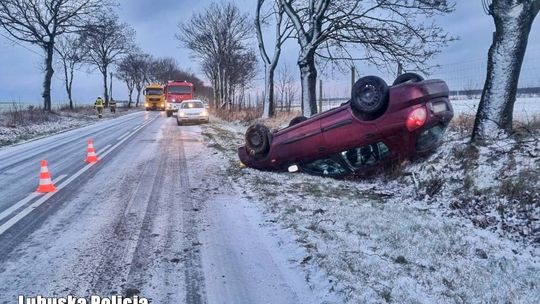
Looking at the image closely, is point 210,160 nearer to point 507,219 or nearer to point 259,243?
point 259,243

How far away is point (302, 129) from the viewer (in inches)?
322

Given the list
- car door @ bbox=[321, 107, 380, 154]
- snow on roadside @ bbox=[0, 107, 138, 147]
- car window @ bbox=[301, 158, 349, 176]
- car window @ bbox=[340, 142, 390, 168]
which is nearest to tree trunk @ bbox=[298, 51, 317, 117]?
car window @ bbox=[301, 158, 349, 176]

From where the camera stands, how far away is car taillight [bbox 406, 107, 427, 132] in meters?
6.93

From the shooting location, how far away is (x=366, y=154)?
7984mm

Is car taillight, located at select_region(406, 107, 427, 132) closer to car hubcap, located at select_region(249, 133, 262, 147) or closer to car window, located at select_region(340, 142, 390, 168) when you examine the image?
car window, located at select_region(340, 142, 390, 168)

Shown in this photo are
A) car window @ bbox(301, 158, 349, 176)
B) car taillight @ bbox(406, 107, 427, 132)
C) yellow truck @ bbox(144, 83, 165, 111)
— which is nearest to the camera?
car taillight @ bbox(406, 107, 427, 132)

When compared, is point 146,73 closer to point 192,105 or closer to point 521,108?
point 192,105

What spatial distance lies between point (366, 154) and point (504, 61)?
2.73 m

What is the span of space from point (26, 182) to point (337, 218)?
6.58 m

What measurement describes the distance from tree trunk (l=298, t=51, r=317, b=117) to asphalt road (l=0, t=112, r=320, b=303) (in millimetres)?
7373

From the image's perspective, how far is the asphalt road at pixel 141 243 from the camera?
A: 3.70 meters

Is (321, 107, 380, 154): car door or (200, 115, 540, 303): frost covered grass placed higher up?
(321, 107, 380, 154): car door

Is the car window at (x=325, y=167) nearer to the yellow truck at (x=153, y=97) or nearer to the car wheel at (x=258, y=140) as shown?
the car wheel at (x=258, y=140)

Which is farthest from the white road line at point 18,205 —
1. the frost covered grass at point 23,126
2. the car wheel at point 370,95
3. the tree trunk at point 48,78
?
Result: the tree trunk at point 48,78
